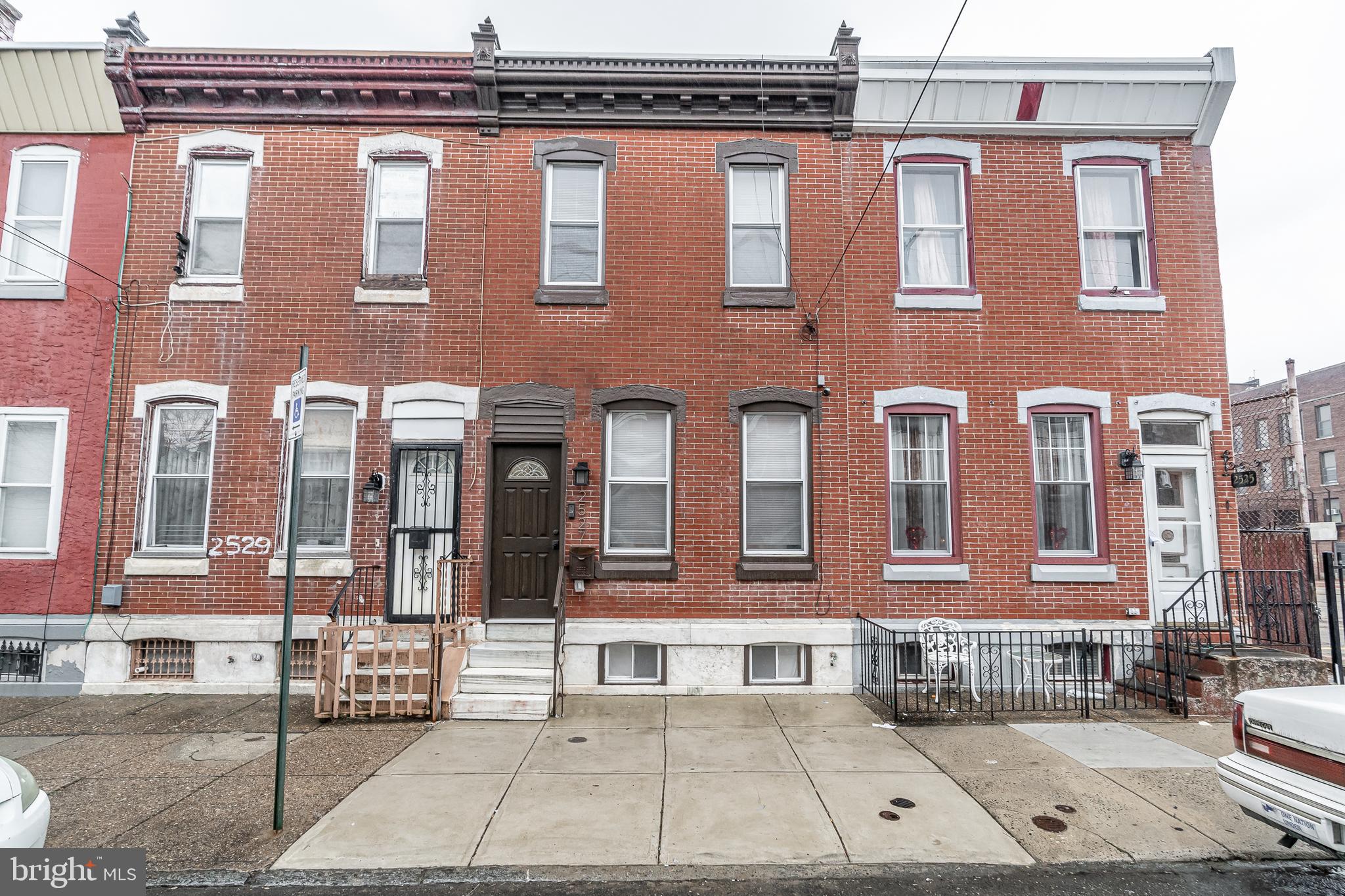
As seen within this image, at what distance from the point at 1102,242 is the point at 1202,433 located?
306 cm

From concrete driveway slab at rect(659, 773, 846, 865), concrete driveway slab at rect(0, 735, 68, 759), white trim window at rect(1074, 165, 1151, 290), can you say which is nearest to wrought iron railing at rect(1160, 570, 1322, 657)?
white trim window at rect(1074, 165, 1151, 290)

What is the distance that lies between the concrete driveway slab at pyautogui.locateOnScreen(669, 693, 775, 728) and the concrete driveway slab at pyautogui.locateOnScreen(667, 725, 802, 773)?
19 cm

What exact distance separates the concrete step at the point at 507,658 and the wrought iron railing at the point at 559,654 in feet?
0.43

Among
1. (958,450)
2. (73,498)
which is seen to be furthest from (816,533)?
(73,498)

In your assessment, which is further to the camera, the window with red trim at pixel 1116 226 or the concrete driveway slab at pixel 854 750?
the window with red trim at pixel 1116 226

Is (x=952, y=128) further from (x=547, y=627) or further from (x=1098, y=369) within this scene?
(x=547, y=627)

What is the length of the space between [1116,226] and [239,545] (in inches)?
516

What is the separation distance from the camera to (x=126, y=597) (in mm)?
9078

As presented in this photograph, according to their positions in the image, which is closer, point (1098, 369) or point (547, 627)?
point (547, 627)

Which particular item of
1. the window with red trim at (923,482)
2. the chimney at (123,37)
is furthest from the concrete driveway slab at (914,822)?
the chimney at (123,37)

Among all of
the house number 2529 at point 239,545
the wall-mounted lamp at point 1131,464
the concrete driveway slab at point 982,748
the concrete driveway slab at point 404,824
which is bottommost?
the concrete driveway slab at point 404,824

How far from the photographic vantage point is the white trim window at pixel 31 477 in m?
9.23

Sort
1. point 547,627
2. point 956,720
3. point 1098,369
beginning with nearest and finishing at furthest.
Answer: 1. point 956,720
2. point 547,627
3. point 1098,369

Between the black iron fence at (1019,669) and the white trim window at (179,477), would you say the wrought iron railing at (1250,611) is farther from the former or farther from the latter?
the white trim window at (179,477)
